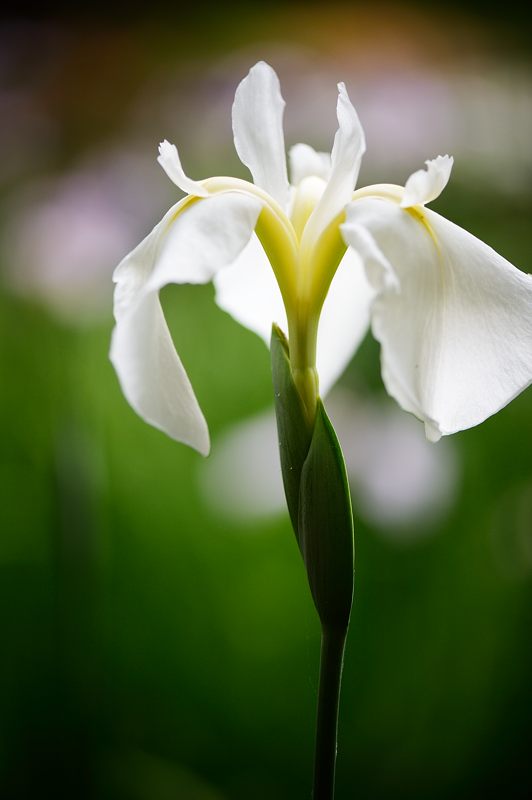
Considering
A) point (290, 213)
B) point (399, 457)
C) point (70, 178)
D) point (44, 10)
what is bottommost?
point (399, 457)

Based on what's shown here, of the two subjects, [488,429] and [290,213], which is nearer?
[290,213]

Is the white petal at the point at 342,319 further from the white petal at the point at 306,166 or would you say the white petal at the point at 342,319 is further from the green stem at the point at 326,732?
the green stem at the point at 326,732

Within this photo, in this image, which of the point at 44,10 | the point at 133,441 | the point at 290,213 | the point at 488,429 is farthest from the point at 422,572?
the point at 44,10

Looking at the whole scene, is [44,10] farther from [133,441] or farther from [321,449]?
[321,449]

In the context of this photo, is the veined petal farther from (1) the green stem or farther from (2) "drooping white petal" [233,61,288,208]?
(1) the green stem

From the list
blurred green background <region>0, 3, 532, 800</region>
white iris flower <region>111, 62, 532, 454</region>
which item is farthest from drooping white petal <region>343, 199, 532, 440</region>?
blurred green background <region>0, 3, 532, 800</region>

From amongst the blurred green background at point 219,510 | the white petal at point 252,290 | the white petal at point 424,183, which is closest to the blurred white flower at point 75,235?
the blurred green background at point 219,510

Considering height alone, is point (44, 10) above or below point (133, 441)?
above

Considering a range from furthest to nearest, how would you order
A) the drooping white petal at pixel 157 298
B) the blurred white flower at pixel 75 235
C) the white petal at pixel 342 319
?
the blurred white flower at pixel 75 235
the white petal at pixel 342 319
the drooping white petal at pixel 157 298
